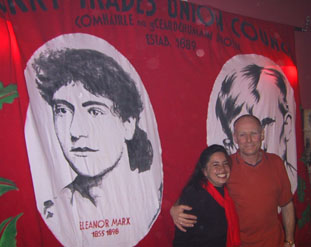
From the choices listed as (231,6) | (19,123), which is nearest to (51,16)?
(19,123)

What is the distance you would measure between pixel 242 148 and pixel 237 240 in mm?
573

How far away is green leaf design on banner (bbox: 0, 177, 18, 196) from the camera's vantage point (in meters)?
1.35

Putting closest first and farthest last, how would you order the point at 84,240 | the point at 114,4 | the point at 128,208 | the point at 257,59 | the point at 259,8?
the point at 84,240
the point at 128,208
the point at 114,4
the point at 257,59
the point at 259,8

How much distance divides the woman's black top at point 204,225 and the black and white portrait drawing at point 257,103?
0.70 meters

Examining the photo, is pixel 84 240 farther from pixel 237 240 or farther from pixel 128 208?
pixel 237 240

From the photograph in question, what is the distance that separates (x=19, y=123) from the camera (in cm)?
140

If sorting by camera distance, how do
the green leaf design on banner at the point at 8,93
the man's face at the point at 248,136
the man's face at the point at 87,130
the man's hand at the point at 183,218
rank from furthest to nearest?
the man's face at the point at 248,136, the man's face at the point at 87,130, the green leaf design on banner at the point at 8,93, the man's hand at the point at 183,218

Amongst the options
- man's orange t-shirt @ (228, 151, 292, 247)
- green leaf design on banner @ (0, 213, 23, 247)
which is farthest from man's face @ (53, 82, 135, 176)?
man's orange t-shirt @ (228, 151, 292, 247)

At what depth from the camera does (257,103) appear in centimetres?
218

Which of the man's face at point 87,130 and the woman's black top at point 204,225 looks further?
the man's face at point 87,130

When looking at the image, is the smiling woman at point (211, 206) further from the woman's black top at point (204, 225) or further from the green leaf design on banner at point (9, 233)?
the green leaf design on banner at point (9, 233)

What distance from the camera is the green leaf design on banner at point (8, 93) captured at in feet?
4.54

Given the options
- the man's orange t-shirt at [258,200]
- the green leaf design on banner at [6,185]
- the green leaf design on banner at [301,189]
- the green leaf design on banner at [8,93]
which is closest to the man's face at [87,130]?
the green leaf design on banner at [8,93]

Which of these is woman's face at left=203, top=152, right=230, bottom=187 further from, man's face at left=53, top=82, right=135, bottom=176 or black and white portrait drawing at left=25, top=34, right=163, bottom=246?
man's face at left=53, top=82, right=135, bottom=176
